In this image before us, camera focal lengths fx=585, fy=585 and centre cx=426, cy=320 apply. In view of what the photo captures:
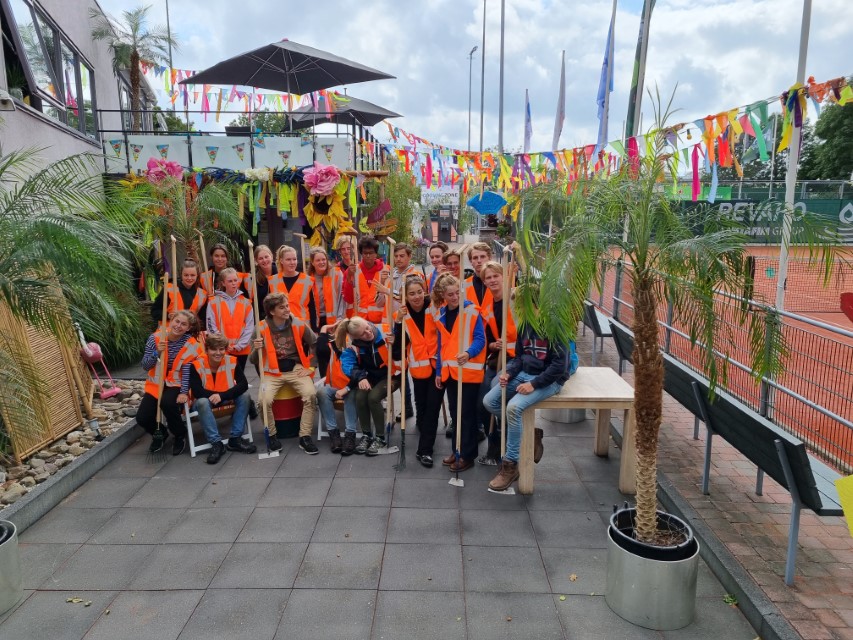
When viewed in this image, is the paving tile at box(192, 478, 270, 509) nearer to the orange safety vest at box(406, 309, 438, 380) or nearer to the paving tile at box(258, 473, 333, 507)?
the paving tile at box(258, 473, 333, 507)

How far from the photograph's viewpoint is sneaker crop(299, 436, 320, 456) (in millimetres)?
5699

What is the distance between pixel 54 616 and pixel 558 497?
356 centimetres

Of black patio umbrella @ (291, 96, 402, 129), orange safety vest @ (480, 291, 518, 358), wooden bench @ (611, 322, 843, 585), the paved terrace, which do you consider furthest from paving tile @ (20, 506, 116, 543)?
black patio umbrella @ (291, 96, 402, 129)

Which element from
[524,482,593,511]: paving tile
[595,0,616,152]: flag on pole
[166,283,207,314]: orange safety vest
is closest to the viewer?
[524,482,593,511]: paving tile

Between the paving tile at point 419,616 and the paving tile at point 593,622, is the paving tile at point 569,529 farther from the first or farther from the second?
the paving tile at point 419,616

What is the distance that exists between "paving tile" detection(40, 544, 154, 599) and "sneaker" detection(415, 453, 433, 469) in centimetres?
231

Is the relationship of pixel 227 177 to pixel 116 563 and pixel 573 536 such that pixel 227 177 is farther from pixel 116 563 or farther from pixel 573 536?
pixel 573 536

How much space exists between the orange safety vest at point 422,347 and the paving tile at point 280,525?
1.54 m

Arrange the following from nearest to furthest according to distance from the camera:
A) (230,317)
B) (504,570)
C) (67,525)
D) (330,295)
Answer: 1. (504,570)
2. (67,525)
3. (230,317)
4. (330,295)

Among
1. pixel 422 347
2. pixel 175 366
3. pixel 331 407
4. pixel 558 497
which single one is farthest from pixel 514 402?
pixel 175 366

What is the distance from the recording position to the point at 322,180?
9.21m

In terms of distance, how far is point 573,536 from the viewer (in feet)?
13.9

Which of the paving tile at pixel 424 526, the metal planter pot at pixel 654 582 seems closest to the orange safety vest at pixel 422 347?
the paving tile at pixel 424 526

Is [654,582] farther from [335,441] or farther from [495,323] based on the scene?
[335,441]
